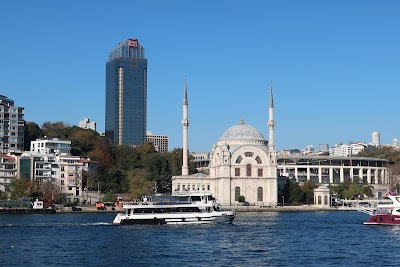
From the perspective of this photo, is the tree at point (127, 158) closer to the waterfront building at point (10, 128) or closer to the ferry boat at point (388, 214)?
the waterfront building at point (10, 128)

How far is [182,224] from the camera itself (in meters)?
59.3

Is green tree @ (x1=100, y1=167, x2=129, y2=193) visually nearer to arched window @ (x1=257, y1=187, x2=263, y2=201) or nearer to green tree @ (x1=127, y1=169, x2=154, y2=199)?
green tree @ (x1=127, y1=169, x2=154, y2=199)

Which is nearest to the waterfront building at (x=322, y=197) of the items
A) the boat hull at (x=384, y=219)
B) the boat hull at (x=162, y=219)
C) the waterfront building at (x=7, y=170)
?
the waterfront building at (x=7, y=170)

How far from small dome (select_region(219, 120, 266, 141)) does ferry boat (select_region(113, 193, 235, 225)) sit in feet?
141

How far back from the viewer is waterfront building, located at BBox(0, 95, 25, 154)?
107m

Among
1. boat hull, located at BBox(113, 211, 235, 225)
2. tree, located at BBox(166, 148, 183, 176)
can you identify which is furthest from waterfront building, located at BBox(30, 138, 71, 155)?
boat hull, located at BBox(113, 211, 235, 225)

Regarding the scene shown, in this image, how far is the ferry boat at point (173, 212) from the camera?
59.2 meters

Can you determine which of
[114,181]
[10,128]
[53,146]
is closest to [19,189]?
[114,181]

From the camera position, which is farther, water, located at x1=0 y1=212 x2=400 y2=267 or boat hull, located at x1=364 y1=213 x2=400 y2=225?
boat hull, located at x1=364 y1=213 x2=400 y2=225

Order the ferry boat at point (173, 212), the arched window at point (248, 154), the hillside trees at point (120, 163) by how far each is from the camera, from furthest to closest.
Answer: the arched window at point (248, 154), the hillside trees at point (120, 163), the ferry boat at point (173, 212)

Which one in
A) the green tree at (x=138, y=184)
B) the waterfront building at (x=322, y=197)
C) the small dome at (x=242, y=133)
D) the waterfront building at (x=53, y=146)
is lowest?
the waterfront building at (x=322, y=197)

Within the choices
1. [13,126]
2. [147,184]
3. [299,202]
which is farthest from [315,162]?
[13,126]

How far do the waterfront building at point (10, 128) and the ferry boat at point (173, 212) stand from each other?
50.2m

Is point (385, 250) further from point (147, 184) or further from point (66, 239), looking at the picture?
point (147, 184)
